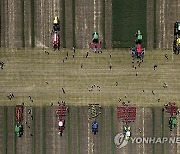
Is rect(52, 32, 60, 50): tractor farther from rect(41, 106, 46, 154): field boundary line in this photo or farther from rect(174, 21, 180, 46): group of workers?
rect(174, 21, 180, 46): group of workers

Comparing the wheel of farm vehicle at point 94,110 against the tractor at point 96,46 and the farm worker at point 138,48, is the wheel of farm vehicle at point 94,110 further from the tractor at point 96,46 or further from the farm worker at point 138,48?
the farm worker at point 138,48

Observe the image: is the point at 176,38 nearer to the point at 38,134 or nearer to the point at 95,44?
the point at 95,44

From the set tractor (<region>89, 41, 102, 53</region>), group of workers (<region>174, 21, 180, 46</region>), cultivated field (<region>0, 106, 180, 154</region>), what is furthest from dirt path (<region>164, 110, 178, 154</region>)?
tractor (<region>89, 41, 102, 53</region>)

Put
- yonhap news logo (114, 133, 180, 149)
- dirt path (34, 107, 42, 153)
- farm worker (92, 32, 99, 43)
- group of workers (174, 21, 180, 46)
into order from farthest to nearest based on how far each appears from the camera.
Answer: dirt path (34, 107, 42, 153)
yonhap news logo (114, 133, 180, 149)
farm worker (92, 32, 99, 43)
group of workers (174, 21, 180, 46)

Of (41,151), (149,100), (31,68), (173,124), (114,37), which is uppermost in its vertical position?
(114,37)

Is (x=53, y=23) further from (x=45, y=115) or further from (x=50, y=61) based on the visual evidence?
(x=45, y=115)

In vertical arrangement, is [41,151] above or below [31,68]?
below

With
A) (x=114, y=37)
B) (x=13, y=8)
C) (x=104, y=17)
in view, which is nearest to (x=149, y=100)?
(x=114, y=37)
